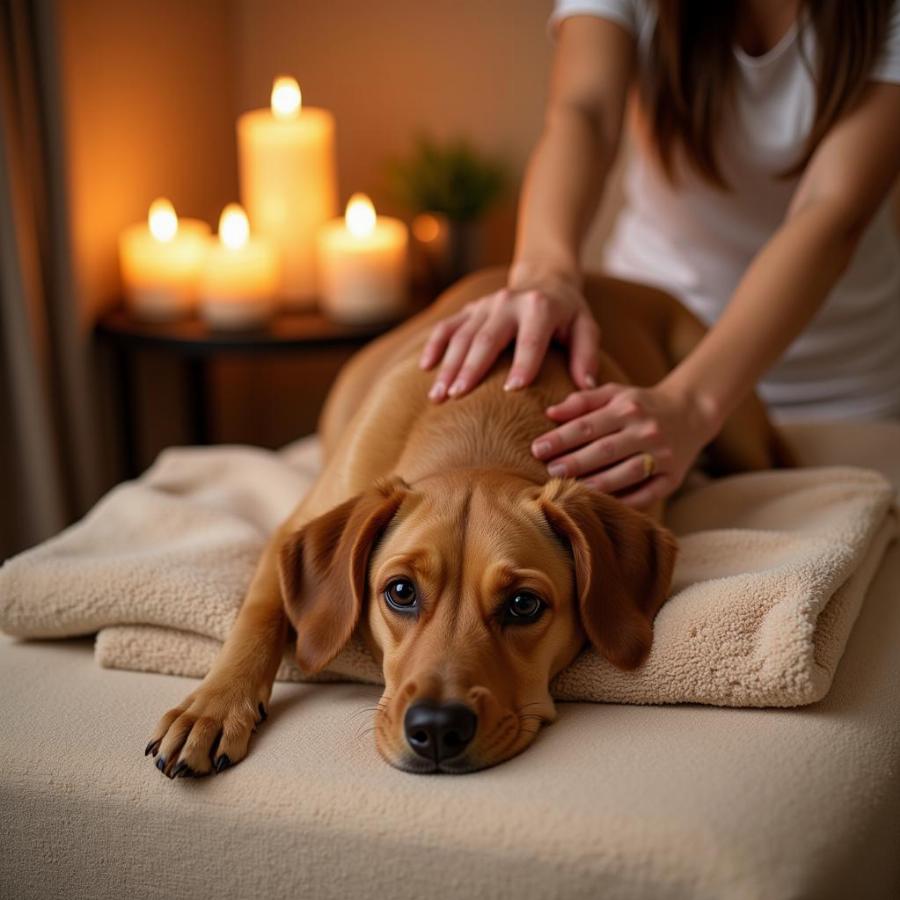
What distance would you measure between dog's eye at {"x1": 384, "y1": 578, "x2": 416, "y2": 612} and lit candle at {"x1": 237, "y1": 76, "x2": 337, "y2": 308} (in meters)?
1.83

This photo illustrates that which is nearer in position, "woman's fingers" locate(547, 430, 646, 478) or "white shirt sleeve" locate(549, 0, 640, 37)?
"woman's fingers" locate(547, 430, 646, 478)

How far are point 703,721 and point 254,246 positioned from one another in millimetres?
1874

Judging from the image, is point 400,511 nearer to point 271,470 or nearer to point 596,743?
point 596,743

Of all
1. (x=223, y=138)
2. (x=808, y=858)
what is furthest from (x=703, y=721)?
(x=223, y=138)

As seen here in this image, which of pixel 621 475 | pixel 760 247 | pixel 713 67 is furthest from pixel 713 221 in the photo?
pixel 621 475

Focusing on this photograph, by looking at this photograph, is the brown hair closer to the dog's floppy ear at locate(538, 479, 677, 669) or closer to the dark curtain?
the dog's floppy ear at locate(538, 479, 677, 669)

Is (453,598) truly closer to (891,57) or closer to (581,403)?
(581,403)

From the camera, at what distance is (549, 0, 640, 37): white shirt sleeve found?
2154 millimetres

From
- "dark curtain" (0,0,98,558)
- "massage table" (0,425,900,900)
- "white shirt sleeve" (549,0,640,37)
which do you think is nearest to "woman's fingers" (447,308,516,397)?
"massage table" (0,425,900,900)

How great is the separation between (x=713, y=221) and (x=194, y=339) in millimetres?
1193

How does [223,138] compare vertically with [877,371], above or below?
above

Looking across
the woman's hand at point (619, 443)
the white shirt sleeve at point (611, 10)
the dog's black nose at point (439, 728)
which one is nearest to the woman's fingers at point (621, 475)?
the woman's hand at point (619, 443)

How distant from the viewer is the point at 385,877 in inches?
46.3

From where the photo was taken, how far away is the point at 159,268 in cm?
280
